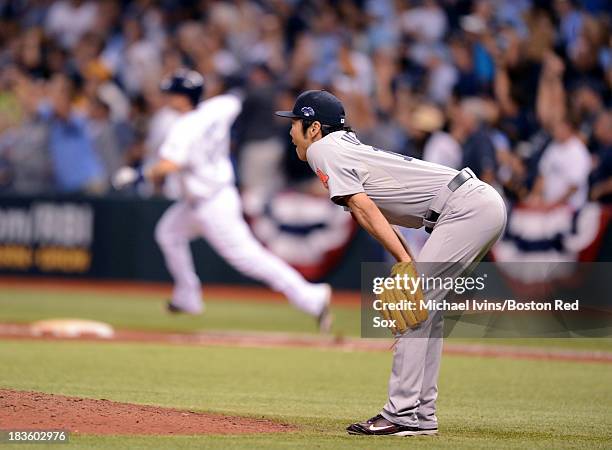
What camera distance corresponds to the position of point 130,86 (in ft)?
71.6

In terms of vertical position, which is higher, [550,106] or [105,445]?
[550,106]

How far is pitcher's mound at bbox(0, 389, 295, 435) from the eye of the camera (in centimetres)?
697

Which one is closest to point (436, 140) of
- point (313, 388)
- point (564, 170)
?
point (564, 170)

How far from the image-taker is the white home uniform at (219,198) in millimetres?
13328

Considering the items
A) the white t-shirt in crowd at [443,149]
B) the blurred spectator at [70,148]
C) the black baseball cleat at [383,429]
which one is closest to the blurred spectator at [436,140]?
the white t-shirt in crowd at [443,149]

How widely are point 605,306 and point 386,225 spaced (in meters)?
5.59

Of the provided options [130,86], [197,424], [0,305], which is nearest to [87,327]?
[0,305]

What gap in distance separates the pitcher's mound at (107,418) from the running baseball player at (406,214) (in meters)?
0.76

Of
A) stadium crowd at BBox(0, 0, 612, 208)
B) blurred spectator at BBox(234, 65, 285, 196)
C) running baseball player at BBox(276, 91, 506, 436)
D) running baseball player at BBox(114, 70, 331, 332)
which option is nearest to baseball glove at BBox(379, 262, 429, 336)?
running baseball player at BBox(276, 91, 506, 436)

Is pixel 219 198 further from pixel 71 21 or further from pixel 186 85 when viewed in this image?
pixel 71 21

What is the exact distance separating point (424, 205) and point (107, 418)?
227cm

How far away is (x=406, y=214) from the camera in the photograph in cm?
741

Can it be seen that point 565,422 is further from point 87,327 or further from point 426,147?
point 426,147

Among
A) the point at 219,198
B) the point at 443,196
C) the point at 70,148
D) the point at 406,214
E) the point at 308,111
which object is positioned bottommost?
the point at 406,214
